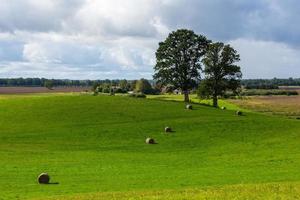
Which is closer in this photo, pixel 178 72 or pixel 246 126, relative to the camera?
pixel 246 126

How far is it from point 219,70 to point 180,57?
7.70 m

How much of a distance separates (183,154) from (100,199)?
24800 millimetres

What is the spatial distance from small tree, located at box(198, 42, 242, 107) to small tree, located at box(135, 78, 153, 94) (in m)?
69.5

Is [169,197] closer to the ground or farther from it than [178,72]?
closer to the ground

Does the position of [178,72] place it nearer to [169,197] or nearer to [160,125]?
[160,125]

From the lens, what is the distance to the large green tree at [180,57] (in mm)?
98000

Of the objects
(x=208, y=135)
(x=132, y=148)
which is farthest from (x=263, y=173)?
(x=208, y=135)

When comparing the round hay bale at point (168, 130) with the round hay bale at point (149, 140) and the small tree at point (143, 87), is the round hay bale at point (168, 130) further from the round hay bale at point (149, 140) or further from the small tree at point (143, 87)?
the small tree at point (143, 87)

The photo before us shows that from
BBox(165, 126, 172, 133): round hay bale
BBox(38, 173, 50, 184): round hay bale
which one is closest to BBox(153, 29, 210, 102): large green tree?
BBox(165, 126, 172, 133): round hay bale

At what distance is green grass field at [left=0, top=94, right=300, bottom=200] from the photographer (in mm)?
28375

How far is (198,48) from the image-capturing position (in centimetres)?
9912

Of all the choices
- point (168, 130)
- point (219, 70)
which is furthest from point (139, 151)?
point (219, 70)

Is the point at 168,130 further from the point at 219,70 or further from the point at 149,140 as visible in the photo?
the point at 219,70

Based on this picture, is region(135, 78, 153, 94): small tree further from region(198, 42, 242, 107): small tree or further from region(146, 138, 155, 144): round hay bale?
region(146, 138, 155, 144): round hay bale
